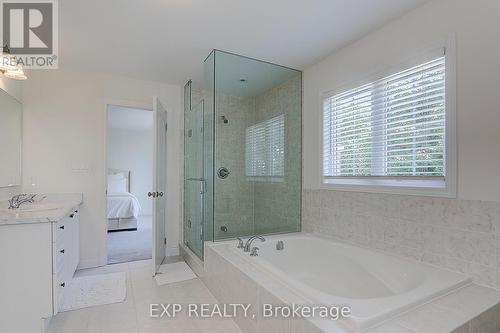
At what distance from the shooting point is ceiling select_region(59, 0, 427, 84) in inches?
73.9

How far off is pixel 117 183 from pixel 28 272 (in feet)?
17.4

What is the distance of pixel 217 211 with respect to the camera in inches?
112

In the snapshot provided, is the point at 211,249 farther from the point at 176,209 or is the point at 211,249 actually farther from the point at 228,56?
the point at 228,56

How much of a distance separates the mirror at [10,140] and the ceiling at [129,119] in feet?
6.47

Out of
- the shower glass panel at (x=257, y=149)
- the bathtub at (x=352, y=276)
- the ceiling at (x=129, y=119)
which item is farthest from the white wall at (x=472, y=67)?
the ceiling at (x=129, y=119)

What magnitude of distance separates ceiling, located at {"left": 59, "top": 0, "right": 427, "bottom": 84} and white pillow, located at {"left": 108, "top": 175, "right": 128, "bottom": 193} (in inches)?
166

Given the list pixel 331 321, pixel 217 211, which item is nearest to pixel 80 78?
pixel 217 211

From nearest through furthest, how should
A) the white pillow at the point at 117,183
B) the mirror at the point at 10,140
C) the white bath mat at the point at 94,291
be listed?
the white bath mat at the point at 94,291
the mirror at the point at 10,140
the white pillow at the point at 117,183

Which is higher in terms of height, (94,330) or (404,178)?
(404,178)

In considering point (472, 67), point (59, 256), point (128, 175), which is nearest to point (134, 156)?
point (128, 175)

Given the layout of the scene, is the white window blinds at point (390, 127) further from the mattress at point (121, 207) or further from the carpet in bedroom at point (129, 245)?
the mattress at point (121, 207)

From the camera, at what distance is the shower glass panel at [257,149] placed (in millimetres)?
2910

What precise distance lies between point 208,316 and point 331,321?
4.10 feet

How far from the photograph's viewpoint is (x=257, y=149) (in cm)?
325
